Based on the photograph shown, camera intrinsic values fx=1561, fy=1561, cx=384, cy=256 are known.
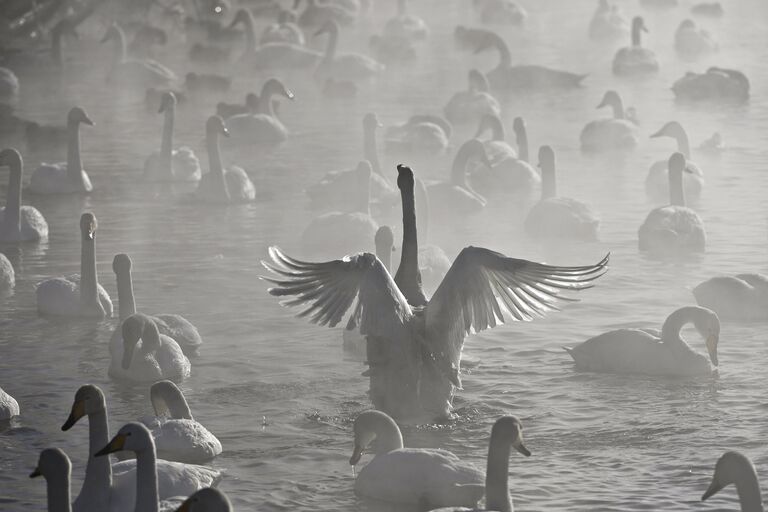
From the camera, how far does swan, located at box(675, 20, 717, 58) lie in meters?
36.7

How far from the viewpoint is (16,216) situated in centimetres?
1830

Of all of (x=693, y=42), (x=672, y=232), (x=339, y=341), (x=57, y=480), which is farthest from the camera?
(x=693, y=42)

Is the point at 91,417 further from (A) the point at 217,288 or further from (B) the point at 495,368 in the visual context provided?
(A) the point at 217,288

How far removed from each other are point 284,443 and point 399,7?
34140 millimetres

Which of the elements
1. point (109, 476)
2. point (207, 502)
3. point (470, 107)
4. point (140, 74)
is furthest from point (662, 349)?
point (140, 74)

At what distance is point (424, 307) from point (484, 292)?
553 millimetres

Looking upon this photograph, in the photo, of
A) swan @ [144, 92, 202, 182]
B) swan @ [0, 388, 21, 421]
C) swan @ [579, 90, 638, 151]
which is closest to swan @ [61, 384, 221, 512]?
swan @ [0, 388, 21, 421]

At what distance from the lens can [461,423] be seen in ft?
38.6

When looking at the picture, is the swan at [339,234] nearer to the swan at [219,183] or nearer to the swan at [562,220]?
the swan at [562,220]

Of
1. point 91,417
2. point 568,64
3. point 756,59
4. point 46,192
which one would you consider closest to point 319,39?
point 568,64

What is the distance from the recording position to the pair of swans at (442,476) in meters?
9.17

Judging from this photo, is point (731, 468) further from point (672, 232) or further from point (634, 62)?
point (634, 62)

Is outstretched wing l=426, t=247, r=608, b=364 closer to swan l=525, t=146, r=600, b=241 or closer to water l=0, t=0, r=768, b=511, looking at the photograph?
water l=0, t=0, r=768, b=511

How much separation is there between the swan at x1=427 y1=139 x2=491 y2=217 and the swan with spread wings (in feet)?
27.1
